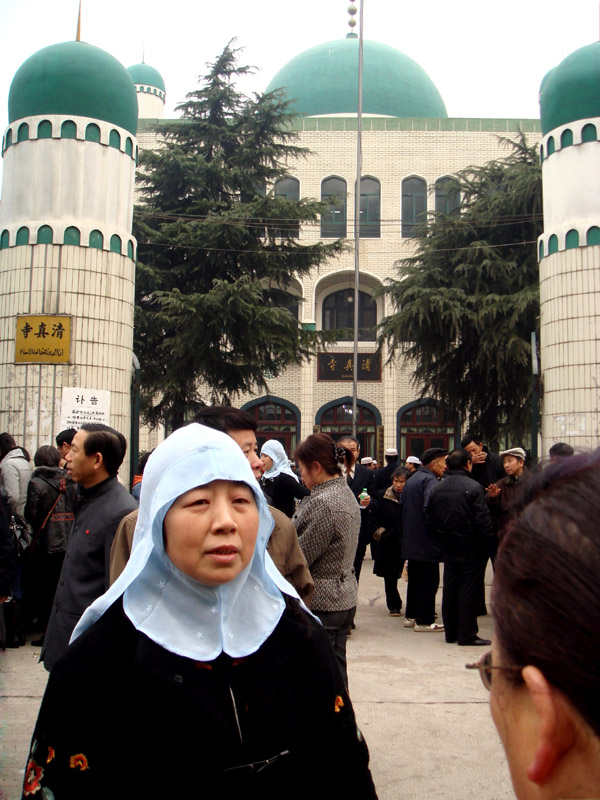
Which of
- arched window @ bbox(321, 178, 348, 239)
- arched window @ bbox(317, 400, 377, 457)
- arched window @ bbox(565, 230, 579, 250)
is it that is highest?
arched window @ bbox(321, 178, 348, 239)

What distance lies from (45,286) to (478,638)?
658 cm

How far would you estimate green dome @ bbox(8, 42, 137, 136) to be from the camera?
33.4 feet

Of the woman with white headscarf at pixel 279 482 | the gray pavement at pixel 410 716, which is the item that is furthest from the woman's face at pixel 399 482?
the woman with white headscarf at pixel 279 482

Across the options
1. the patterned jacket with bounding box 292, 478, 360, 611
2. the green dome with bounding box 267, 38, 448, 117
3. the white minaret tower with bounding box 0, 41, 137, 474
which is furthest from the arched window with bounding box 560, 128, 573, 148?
the green dome with bounding box 267, 38, 448, 117

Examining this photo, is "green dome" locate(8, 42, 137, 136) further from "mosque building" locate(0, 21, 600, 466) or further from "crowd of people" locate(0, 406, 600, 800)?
"crowd of people" locate(0, 406, 600, 800)

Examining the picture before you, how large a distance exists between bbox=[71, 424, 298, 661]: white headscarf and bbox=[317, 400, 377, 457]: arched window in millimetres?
27490

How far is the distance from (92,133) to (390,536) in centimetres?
630

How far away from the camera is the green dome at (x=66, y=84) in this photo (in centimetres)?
1019

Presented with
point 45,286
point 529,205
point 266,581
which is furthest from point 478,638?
point 529,205

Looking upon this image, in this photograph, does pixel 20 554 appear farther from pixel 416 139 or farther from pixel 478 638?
pixel 416 139

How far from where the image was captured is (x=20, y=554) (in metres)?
6.80

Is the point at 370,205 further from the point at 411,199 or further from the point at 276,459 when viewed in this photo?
the point at 276,459

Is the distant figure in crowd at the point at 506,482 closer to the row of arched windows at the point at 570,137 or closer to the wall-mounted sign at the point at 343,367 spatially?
the row of arched windows at the point at 570,137

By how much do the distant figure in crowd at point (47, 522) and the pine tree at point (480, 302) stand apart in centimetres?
1130
